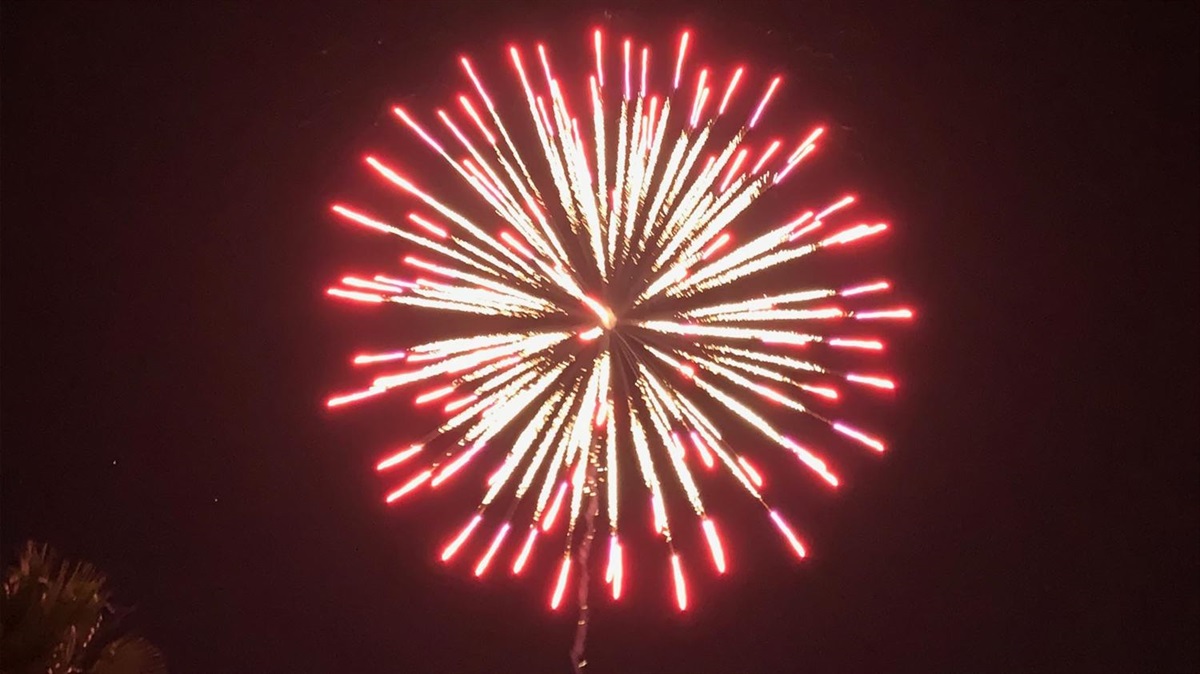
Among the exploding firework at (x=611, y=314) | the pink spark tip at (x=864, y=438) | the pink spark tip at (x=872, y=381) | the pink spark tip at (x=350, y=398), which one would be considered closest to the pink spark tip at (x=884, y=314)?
the exploding firework at (x=611, y=314)

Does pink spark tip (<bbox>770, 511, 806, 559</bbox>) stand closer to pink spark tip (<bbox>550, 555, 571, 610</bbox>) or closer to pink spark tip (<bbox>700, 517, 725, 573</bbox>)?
pink spark tip (<bbox>700, 517, 725, 573</bbox>)

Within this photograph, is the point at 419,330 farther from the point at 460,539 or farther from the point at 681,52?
the point at 681,52

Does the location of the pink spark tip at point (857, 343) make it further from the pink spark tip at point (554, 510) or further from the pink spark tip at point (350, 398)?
the pink spark tip at point (350, 398)

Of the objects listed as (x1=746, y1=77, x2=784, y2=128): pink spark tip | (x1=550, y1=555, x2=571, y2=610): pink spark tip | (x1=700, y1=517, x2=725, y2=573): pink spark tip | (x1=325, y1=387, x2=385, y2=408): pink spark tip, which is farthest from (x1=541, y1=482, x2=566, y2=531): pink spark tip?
(x1=746, y1=77, x2=784, y2=128): pink spark tip

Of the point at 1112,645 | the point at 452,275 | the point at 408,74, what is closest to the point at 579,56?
the point at 408,74

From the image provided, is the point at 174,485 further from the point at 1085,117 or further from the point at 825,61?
the point at 1085,117

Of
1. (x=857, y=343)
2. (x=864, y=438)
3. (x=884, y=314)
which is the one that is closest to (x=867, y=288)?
(x=884, y=314)
